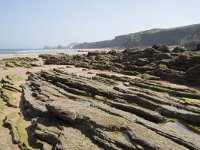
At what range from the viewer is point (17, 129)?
39344mm

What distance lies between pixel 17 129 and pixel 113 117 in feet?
42.9

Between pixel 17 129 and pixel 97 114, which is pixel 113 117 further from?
pixel 17 129

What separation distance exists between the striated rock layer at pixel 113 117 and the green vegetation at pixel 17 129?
172 centimetres

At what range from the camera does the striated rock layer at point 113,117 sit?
3105cm

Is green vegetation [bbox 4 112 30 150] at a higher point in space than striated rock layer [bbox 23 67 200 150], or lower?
lower

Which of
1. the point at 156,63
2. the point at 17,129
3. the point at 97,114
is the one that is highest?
the point at 97,114

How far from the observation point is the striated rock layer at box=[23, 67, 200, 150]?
3105 cm

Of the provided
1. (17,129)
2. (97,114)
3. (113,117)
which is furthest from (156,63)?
(17,129)

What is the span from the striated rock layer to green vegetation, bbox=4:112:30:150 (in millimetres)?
1723

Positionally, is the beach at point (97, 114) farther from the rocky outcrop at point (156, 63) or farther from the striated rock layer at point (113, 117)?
the rocky outcrop at point (156, 63)

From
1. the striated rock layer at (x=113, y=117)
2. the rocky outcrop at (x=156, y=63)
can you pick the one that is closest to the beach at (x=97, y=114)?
the striated rock layer at (x=113, y=117)

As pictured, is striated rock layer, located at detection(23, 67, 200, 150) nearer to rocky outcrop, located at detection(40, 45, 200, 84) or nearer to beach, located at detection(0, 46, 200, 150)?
beach, located at detection(0, 46, 200, 150)

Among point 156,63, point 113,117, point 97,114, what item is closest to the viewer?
point 113,117

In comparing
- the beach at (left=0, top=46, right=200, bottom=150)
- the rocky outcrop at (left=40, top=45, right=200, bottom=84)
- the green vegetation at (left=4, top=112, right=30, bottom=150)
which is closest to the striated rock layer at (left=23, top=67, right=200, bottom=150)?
the beach at (left=0, top=46, right=200, bottom=150)
